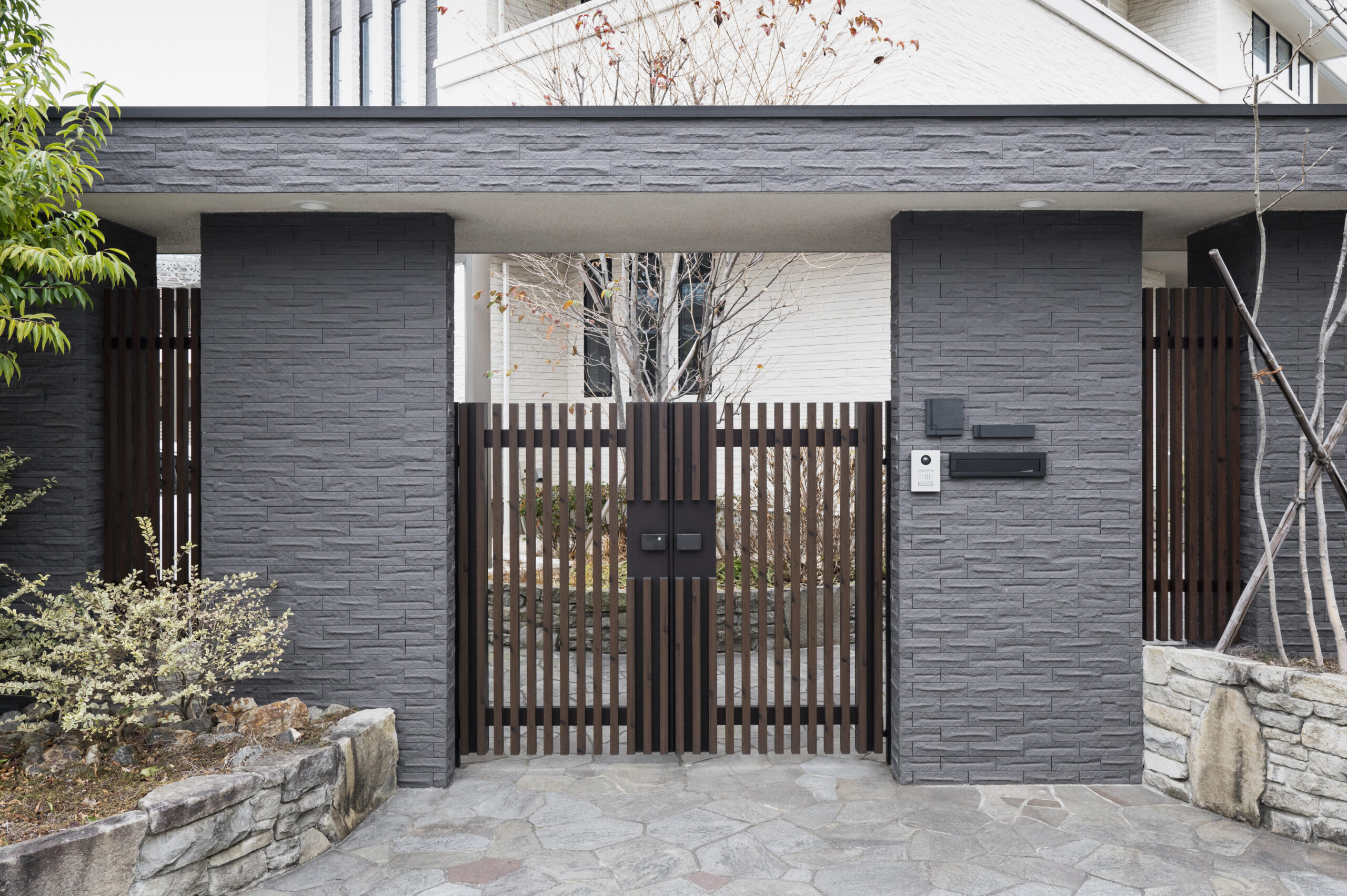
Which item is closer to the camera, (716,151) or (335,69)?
(716,151)

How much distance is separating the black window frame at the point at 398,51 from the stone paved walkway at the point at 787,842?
1121 cm

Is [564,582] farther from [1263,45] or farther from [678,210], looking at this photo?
[1263,45]

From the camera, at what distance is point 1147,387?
4434 millimetres

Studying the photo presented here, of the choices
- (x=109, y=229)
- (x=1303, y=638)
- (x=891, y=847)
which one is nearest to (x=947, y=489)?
(x=891, y=847)

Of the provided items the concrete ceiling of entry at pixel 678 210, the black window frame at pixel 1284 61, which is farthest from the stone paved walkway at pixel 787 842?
the black window frame at pixel 1284 61

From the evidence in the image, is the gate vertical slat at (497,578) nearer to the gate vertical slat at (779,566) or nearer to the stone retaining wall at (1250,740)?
the gate vertical slat at (779,566)

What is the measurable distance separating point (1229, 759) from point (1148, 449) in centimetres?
154

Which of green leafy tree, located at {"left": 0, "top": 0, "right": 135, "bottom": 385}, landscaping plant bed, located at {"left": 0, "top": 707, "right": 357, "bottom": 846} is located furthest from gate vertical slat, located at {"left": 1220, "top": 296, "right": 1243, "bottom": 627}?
green leafy tree, located at {"left": 0, "top": 0, "right": 135, "bottom": 385}

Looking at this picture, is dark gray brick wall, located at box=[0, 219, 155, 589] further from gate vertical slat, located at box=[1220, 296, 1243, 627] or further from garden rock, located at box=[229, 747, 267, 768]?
gate vertical slat, located at box=[1220, 296, 1243, 627]

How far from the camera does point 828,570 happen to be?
175 inches

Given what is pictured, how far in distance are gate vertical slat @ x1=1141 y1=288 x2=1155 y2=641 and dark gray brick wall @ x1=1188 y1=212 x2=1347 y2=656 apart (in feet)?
1.60

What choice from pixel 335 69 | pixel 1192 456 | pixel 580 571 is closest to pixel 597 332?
pixel 580 571

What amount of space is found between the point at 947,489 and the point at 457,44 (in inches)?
397

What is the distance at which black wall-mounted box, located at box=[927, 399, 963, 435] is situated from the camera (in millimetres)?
4172
